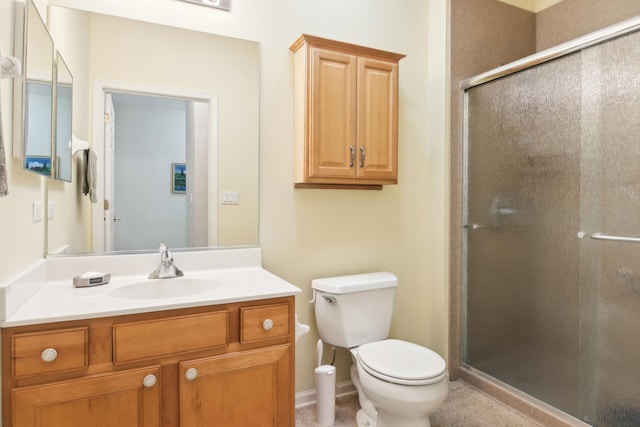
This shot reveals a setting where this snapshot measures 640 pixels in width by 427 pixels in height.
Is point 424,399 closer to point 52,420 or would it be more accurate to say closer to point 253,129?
point 52,420

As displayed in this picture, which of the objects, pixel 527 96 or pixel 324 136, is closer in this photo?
pixel 324 136

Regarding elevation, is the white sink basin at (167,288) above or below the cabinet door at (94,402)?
above

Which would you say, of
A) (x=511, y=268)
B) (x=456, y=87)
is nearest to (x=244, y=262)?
(x=511, y=268)

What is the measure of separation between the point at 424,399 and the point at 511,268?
1.02 m

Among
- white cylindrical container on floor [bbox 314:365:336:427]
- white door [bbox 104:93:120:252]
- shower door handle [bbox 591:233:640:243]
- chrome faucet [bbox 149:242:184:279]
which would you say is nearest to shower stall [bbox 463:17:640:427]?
shower door handle [bbox 591:233:640:243]

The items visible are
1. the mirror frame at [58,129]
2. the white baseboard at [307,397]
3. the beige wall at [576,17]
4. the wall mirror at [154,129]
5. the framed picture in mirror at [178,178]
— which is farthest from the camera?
the beige wall at [576,17]

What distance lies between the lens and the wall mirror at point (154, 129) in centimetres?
166

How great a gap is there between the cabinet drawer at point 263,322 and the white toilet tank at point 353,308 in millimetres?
526

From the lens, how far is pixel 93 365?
118cm

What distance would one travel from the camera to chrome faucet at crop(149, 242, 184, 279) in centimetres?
167

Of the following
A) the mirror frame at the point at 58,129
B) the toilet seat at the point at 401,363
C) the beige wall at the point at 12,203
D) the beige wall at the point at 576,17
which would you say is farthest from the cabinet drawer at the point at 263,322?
the beige wall at the point at 576,17

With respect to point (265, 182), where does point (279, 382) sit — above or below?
below

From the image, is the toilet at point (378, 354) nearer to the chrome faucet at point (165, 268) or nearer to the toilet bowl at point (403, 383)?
the toilet bowl at point (403, 383)

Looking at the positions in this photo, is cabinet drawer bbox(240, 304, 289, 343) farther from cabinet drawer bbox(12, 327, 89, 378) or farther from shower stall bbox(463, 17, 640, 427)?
shower stall bbox(463, 17, 640, 427)
